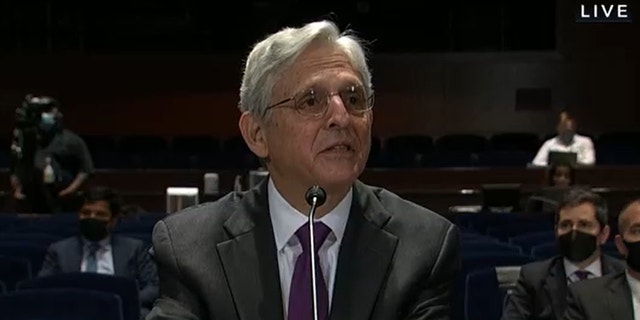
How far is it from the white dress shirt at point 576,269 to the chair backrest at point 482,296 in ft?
1.32

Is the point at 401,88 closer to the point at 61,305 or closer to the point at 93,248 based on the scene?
the point at 93,248

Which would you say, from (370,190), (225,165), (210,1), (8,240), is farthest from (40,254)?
(210,1)

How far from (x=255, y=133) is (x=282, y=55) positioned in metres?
0.18

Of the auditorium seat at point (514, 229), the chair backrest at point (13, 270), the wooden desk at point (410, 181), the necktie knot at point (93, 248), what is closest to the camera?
the chair backrest at point (13, 270)

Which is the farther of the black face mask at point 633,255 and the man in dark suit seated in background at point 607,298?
the black face mask at point 633,255

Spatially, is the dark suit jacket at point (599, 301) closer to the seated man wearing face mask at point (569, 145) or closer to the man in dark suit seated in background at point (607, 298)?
the man in dark suit seated in background at point (607, 298)

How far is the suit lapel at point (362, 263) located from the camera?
6.40ft

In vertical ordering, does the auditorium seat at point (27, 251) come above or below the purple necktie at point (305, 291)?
below

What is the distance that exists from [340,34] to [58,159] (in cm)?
996

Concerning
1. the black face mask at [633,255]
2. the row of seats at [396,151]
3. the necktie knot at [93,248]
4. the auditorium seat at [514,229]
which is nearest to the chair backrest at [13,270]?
the necktie knot at [93,248]

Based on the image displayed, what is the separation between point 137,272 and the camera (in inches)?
288

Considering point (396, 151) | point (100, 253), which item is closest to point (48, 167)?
point (100, 253)

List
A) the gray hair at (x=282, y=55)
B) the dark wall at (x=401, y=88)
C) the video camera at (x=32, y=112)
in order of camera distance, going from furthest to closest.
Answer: the dark wall at (x=401, y=88), the video camera at (x=32, y=112), the gray hair at (x=282, y=55)

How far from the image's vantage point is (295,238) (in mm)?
2043
